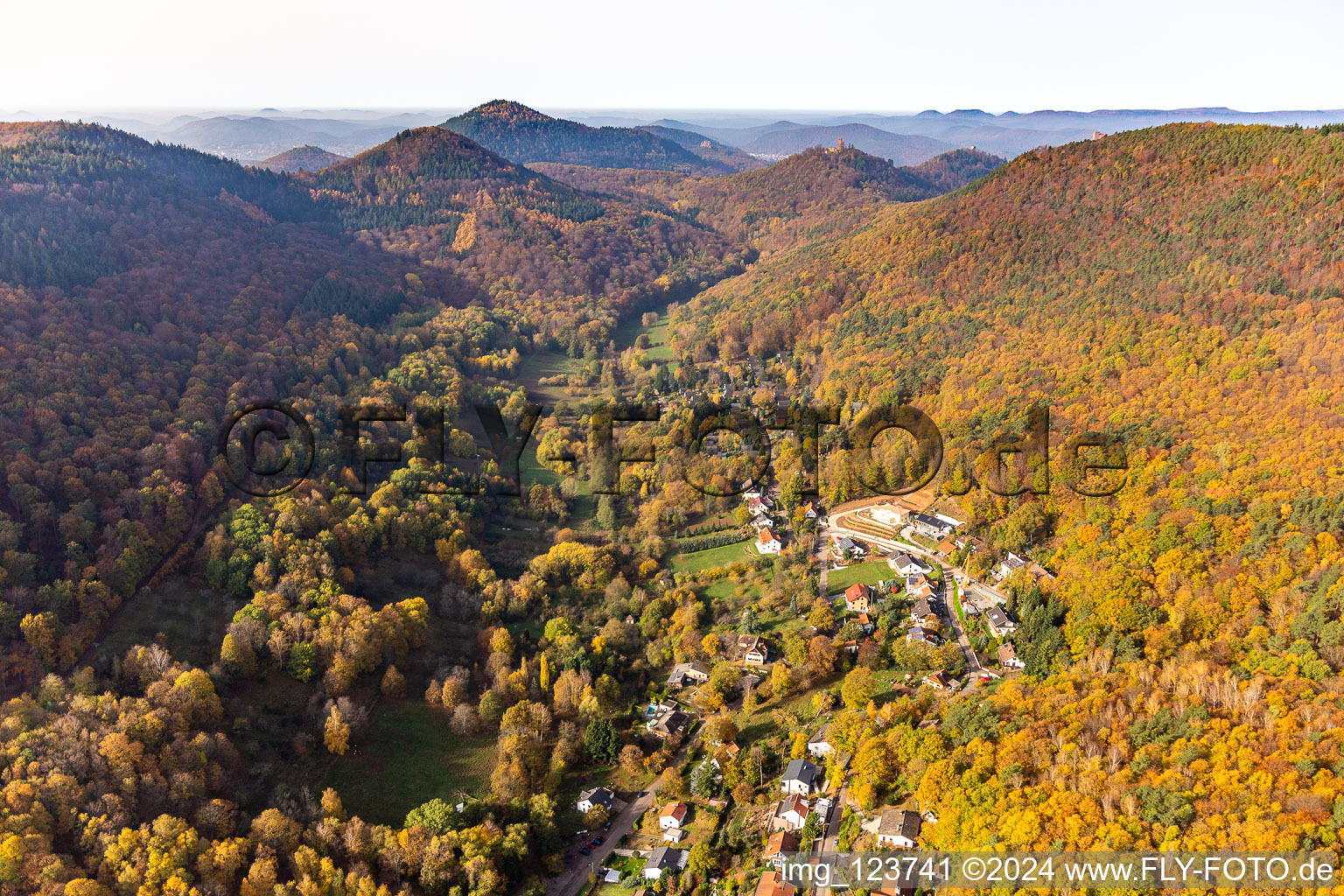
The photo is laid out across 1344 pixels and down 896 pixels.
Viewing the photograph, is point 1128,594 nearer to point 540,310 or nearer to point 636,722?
point 636,722

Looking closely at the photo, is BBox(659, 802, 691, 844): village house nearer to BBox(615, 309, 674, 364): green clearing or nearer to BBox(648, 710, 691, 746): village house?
BBox(648, 710, 691, 746): village house

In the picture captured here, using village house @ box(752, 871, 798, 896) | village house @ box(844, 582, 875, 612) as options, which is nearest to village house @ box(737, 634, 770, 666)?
village house @ box(844, 582, 875, 612)

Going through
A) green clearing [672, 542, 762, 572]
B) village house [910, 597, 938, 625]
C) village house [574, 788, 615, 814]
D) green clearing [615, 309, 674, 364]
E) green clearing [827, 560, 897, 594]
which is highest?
green clearing [615, 309, 674, 364]

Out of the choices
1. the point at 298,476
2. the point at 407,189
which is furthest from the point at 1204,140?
the point at 407,189

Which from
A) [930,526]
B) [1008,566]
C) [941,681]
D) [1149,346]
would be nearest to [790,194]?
[1149,346]

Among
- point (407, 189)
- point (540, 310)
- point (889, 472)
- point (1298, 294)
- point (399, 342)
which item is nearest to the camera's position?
point (1298, 294)

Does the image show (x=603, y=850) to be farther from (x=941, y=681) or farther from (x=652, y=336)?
(x=652, y=336)

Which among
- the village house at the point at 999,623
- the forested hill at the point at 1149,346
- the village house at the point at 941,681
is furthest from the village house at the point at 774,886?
the village house at the point at 999,623
